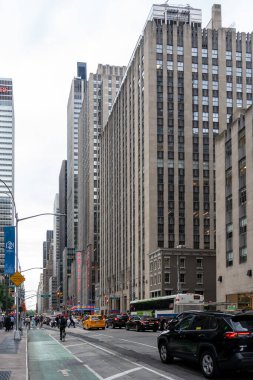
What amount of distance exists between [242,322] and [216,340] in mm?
884

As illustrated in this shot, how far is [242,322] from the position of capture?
15898mm

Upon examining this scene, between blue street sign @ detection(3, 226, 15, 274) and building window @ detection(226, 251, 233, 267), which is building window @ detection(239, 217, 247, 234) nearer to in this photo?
building window @ detection(226, 251, 233, 267)

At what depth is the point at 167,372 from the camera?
689 inches

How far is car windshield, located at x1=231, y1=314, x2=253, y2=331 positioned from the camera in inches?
618

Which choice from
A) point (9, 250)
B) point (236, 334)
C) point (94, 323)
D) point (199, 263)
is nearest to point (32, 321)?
point (94, 323)

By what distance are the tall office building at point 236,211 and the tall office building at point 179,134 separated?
2929cm

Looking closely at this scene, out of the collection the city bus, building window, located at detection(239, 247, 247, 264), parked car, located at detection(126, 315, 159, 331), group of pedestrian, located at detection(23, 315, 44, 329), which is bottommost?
group of pedestrian, located at detection(23, 315, 44, 329)

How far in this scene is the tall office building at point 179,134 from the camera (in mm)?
104500

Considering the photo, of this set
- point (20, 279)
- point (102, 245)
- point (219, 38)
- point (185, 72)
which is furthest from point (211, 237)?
point (20, 279)

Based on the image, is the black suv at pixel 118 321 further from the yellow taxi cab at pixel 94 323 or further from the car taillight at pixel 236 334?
the car taillight at pixel 236 334

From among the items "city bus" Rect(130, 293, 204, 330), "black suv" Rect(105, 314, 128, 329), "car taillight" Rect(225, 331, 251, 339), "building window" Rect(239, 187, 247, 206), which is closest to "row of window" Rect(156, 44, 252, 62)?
"building window" Rect(239, 187, 247, 206)

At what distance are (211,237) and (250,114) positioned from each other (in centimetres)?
4833

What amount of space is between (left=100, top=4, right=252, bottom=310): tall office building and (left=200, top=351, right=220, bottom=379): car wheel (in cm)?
8082

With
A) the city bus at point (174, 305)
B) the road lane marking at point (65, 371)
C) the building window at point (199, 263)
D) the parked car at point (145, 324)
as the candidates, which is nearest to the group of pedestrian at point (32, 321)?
the city bus at point (174, 305)
